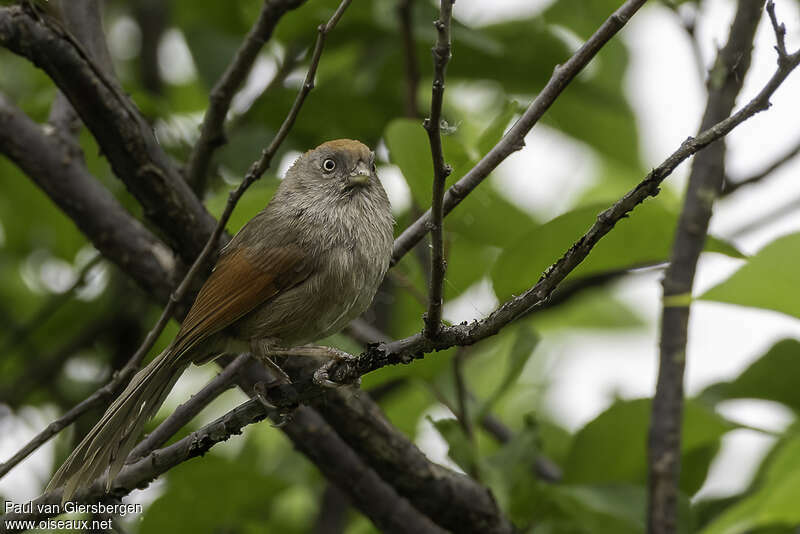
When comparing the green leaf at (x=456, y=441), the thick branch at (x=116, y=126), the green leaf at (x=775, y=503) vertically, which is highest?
the thick branch at (x=116, y=126)

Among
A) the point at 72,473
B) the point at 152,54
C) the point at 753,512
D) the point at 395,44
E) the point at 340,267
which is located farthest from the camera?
the point at 152,54

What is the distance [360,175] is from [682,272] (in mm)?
1328

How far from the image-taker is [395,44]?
15.5ft

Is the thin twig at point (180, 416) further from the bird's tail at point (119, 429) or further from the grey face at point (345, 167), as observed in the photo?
the grey face at point (345, 167)

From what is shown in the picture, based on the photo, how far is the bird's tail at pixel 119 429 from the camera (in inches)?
125

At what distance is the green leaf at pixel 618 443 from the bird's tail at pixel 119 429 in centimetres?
162

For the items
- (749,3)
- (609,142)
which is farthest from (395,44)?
(749,3)

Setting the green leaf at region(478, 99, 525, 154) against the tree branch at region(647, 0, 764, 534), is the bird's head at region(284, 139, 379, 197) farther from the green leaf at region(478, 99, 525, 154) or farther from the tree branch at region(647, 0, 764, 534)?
the tree branch at region(647, 0, 764, 534)

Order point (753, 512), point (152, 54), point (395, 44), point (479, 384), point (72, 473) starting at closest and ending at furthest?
point (753, 512) → point (72, 473) → point (395, 44) → point (479, 384) → point (152, 54)

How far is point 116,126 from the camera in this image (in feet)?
11.5

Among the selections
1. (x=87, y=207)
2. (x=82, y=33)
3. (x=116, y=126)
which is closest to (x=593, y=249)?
(x=116, y=126)

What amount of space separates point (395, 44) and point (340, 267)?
1.65 m

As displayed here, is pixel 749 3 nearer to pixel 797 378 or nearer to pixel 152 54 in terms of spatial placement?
pixel 797 378

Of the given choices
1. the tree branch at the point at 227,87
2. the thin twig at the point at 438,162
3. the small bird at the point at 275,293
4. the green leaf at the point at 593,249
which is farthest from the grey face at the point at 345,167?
the thin twig at the point at 438,162
